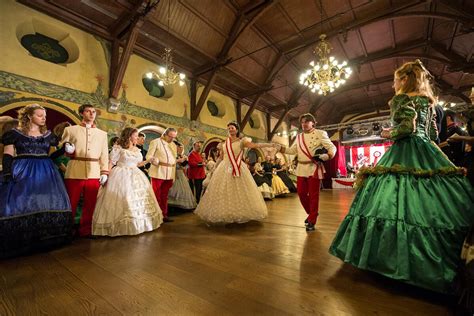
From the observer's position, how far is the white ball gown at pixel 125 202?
8.81 ft

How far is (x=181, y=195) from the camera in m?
4.65

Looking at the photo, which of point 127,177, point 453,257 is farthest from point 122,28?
point 453,257

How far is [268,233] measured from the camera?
2721mm

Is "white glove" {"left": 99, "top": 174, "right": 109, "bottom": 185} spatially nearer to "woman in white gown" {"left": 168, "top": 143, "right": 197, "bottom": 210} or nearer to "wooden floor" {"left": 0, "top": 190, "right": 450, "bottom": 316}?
"wooden floor" {"left": 0, "top": 190, "right": 450, "bottom": 316}

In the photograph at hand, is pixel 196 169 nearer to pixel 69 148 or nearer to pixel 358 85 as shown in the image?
pixel 69 148

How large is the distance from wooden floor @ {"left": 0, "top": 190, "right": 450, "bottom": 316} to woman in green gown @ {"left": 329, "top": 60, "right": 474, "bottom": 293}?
0.60ft

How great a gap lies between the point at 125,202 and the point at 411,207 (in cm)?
310

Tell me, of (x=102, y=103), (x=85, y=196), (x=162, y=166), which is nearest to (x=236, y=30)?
(x=102, y=103)

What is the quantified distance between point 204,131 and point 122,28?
14.1 feet

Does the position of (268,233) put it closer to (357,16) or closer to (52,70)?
(52,70)

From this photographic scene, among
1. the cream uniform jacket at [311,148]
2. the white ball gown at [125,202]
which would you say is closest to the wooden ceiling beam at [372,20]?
the cream uniform jacket at [311,148]

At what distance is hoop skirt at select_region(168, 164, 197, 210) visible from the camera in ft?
15.0

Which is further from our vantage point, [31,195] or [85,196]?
[85,196]

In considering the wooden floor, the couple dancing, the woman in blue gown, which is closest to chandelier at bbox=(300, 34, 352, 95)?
the couple dancing
